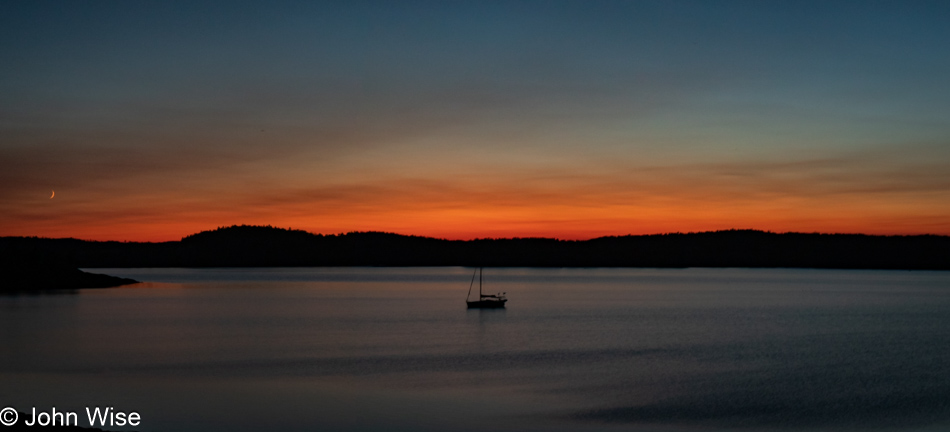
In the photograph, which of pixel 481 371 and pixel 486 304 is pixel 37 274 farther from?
pixel 481 371

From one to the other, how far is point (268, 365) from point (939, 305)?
8666cm

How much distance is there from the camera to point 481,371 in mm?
36969

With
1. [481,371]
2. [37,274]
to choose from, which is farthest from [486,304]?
[37,274]

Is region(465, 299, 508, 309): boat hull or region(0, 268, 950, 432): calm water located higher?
region(465, 299, 508, 309): boat hull

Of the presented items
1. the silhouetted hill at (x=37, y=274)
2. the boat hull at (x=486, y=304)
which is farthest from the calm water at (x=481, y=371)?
the silhouetted hill at (x=37, y=274)

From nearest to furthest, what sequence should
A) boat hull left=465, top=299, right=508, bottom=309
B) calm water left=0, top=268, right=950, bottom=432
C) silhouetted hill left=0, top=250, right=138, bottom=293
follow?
calm water left=0, top=268, right=950, bottom=432, boat hull left=465, top=299, right=508, bottom=309, silhouetted hill left=0, top=250, right=138, bottom=293

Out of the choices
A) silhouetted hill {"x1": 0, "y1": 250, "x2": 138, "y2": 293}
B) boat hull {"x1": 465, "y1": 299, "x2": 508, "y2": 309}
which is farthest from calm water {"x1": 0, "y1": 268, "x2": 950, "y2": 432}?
silhouetted hill {"x1": 0, "y1": 250, "x2": 138, "y2": 293}

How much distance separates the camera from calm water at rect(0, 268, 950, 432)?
26062mm

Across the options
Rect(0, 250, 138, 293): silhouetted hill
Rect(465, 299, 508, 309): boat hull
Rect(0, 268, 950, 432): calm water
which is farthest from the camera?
Rect(0, 250, 138, 293): silhouetted hill

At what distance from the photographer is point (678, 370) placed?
37.7m

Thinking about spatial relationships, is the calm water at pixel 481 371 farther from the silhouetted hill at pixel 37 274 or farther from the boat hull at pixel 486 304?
the silhouetted hill at pixel 37 274

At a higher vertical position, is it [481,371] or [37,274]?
[37,274]

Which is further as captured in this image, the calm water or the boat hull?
the boat hull

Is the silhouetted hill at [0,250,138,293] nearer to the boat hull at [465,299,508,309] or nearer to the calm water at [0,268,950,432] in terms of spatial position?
the calm water at [0,268,950,432]
